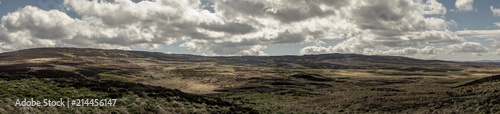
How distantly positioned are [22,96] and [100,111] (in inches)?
275

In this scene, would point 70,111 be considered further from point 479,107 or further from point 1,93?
point 479,107

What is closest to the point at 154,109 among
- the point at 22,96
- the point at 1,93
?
the point at 22,96

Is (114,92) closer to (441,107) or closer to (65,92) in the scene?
(65,92)

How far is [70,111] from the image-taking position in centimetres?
1789

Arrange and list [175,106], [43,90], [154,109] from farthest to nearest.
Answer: [175,106] < [43,90] < [154,109]

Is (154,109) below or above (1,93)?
below

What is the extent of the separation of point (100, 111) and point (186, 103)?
9.43m

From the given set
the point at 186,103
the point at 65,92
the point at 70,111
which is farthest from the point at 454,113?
the point at 65,92

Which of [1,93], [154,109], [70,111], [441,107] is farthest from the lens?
[441,107]

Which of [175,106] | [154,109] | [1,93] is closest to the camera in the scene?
[1,93]

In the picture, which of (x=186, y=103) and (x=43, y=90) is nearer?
(x=43, y=90)

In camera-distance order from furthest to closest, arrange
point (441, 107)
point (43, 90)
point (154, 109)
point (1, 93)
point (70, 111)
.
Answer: point (441, 107)
point (43, 90)
point (154, 109)
point (1, 93)
point (70, 111)

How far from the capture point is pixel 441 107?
86.8 feet

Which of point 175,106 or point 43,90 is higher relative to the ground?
point 43,90
